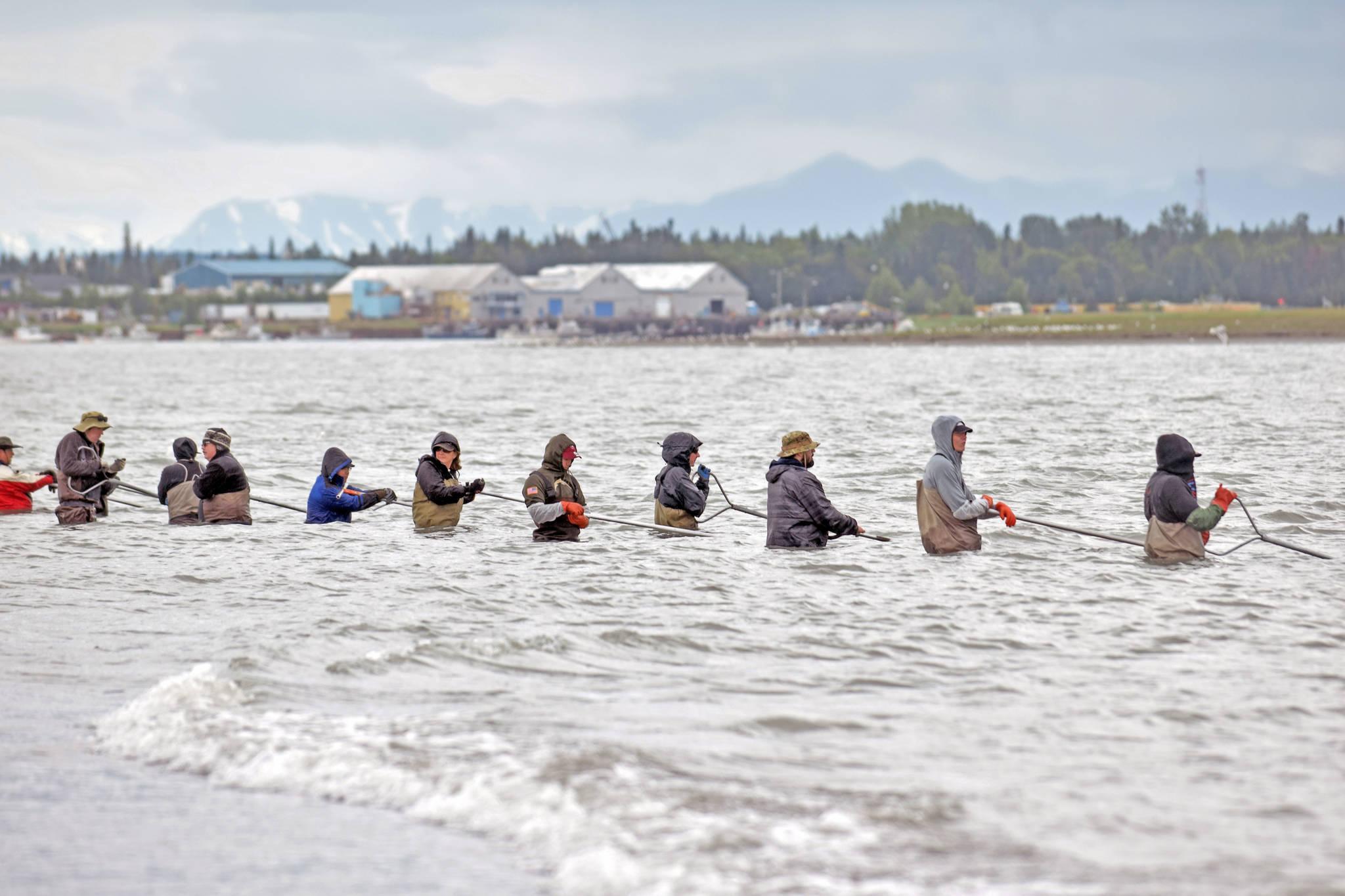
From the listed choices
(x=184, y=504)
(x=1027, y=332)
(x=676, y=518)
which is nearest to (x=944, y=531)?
(x=676, y=518)

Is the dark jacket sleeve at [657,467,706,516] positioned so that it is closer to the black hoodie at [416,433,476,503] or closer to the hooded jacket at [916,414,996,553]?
the black hoodie at [416,433,476,503]

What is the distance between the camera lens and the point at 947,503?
691 inches

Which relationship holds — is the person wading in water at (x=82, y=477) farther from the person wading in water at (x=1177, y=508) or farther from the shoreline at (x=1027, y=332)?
the shoreline at (x=1027, y=332)

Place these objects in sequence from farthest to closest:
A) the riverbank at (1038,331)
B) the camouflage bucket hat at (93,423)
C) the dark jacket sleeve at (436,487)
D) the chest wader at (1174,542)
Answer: the riverbank at (1038,331), the camouflage bucket hat at (93,423), the dark jacket sleeve at (436,487), the chest wader at (1174,542)

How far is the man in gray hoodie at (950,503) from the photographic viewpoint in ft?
54.3

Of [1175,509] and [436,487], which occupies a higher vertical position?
[1175,509]

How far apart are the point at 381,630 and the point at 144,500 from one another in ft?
44.5

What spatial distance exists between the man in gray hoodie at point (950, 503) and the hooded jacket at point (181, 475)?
10.1 metres

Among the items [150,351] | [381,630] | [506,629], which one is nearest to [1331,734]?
[506,629]

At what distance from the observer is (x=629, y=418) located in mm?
55594

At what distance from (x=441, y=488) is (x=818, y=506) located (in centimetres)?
550

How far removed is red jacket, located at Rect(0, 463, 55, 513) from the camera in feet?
75.6

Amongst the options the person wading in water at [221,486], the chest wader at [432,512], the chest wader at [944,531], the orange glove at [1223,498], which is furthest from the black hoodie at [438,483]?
the orange glove at [1223,498]

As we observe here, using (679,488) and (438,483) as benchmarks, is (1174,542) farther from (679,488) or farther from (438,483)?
(438,483)
